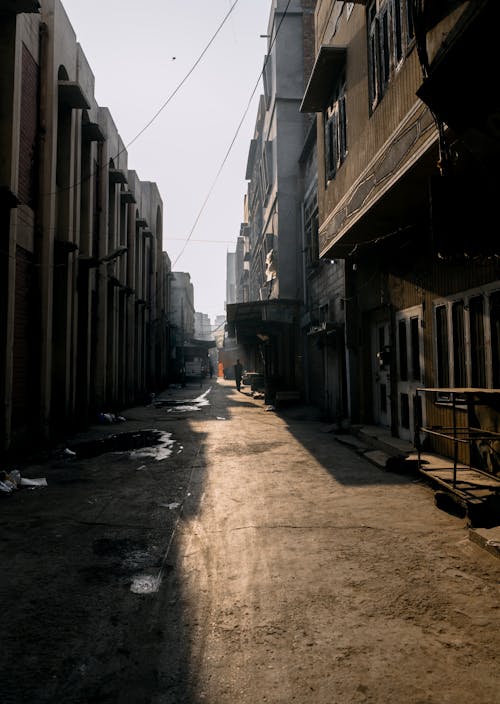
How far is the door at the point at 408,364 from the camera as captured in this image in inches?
332

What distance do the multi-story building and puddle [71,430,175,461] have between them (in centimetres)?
478

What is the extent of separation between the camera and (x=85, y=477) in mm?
7059

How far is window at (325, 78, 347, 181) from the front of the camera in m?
9.47

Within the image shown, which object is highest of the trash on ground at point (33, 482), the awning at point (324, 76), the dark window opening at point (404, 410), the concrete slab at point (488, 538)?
the awning at point (324, 76)

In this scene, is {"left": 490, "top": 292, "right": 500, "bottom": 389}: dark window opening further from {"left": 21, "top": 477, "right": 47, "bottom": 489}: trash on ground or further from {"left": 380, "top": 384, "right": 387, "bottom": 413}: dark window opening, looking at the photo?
{"left": 21, "top": 477, "right": 47, "bottom": 489}: trash on ground

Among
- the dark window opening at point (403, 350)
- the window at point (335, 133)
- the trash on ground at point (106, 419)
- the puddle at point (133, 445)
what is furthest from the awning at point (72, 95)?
the dark window opening at point (403, 350)

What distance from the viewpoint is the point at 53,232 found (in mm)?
10094

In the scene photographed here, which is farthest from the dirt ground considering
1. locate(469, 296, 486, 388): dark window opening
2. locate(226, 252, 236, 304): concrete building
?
locate(226, 252, 236, 304): concrete building

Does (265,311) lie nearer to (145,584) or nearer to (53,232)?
(53,232)

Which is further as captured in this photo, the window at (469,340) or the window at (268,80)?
the window at (268,80)

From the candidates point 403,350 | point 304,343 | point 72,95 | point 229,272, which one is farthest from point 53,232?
point 229,272

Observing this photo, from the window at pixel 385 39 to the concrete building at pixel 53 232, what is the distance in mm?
5791

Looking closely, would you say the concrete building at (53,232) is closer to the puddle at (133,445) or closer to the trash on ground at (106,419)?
the trash on ground at (106,419)

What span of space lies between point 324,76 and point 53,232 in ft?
22.1
